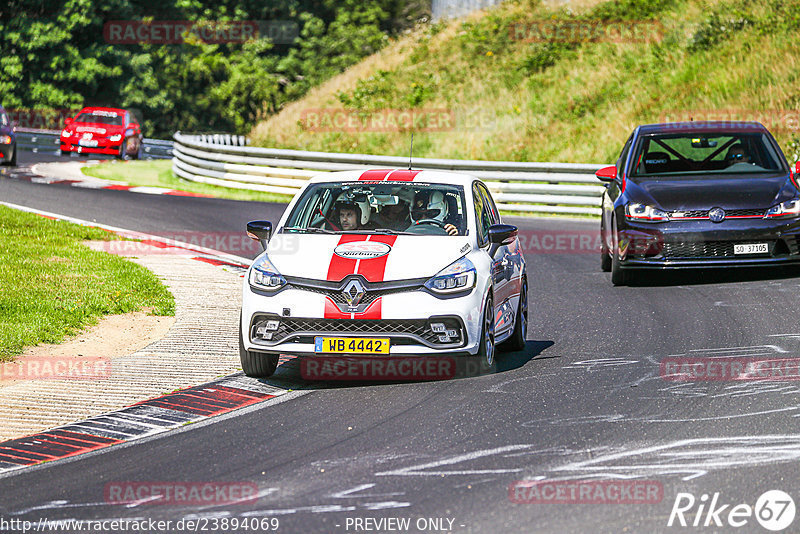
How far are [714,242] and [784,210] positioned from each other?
0.89 metres

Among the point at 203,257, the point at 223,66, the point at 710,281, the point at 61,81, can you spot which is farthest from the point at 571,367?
the point at 223,66

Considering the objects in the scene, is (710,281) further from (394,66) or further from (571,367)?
(394,66)

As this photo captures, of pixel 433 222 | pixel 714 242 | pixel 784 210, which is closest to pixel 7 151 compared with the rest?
pixel 714 242

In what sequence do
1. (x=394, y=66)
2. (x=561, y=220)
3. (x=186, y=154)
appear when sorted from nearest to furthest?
(x=561, y=220)
(x=186, y=154)
(x=394, y=66)

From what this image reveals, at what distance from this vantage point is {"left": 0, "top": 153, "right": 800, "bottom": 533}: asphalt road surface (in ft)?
19.6

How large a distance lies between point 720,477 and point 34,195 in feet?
64.7

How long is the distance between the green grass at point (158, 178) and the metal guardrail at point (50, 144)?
394cm

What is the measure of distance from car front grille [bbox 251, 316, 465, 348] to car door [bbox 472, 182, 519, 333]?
2.81 feet

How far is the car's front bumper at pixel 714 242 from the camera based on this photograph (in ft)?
43.6

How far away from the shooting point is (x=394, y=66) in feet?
136

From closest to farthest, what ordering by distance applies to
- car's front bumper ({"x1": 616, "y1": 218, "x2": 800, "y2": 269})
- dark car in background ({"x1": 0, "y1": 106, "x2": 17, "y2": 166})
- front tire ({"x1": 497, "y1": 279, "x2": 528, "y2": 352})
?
front tire ({"x1": 497, "y1": 279, "x2": 528, "y2": 352}), car's front bumper ({"x1": 616, "y1": 218, "x2": 800, "y2": 269}), dark car in background ({"x1": 0, "y1": 106, "x2": 17, "y2": 166})

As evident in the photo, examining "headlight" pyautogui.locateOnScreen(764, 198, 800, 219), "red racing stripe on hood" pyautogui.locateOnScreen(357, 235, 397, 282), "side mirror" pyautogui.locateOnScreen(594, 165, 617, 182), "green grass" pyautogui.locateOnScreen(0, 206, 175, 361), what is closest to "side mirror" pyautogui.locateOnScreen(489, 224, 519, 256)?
"red racing stripe on hood" pyautogui.locateOnScreen(357, 235, 397, 282)

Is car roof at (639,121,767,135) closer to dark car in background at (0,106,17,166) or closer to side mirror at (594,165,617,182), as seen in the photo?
A: side mirror at (594,165,617,182)

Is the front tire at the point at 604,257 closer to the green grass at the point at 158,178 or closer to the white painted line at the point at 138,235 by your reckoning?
the white painted line at the point at 138,235
